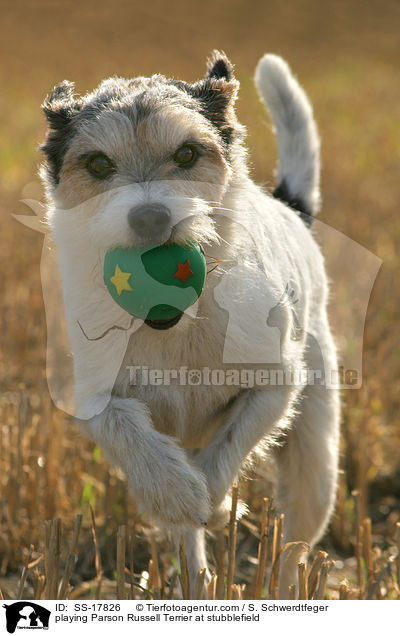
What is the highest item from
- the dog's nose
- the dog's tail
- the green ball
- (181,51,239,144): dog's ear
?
the dog's tail

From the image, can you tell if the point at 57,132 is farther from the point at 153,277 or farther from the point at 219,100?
the point at 153,277

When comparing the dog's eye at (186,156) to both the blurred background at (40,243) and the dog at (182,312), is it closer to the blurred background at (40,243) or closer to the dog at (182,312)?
the dog at (182,312)

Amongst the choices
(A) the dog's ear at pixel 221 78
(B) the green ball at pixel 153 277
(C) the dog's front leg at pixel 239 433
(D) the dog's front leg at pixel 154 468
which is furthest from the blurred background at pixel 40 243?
(B) the green ball at pixel 153 277

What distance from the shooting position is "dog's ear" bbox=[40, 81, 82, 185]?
106 inches

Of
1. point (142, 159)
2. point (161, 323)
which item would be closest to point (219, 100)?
point (142, 159)

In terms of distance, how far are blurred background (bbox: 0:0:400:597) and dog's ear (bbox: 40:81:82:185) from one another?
0.26 metres

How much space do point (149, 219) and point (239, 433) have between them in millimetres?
849

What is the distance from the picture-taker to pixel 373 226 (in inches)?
283
